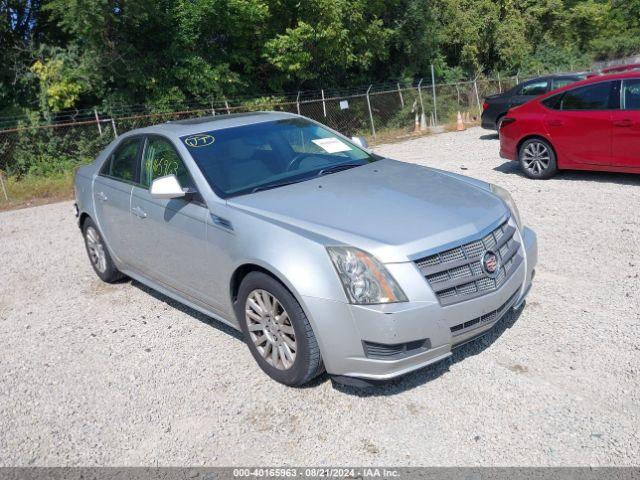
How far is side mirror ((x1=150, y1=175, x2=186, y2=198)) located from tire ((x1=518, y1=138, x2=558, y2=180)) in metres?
6.72

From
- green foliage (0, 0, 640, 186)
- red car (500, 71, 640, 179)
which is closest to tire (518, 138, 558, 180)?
red car (500, 71, 640, 179)

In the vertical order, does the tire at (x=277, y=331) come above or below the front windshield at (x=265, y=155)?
below

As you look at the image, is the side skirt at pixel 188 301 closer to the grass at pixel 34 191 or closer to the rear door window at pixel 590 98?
the rear door window at pixel 590 98

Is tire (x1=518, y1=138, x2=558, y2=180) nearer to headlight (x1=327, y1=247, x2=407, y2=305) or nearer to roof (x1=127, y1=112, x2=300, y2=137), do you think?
roof (x1=127, y1=112, x2=300, y2=137)

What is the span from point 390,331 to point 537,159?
7025 mm

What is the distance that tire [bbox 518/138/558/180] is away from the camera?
9133mm

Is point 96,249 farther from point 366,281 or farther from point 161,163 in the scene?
point 366,281

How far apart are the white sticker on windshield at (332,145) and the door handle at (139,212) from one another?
156 centimetres

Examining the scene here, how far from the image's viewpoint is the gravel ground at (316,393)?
3.23 meters

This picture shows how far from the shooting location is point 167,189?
14.0ft

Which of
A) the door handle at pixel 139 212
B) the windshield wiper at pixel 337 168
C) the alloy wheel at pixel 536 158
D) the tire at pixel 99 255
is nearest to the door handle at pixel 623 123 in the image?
the alloy wheel at pixel 536 158

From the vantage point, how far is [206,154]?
4.56 m

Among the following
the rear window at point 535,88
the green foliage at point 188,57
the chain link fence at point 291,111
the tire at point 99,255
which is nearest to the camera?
the tire at point 99,255

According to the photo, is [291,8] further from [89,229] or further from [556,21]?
[556,21]
